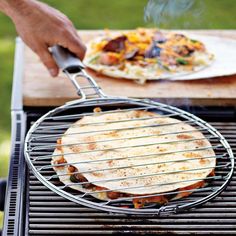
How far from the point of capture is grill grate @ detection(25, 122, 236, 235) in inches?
84.2

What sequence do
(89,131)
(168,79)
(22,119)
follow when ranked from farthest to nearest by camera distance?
1. (168,79)
2. (22,119)
3. (89,131)

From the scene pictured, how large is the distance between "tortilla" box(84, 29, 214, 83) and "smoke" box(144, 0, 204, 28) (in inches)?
5.4

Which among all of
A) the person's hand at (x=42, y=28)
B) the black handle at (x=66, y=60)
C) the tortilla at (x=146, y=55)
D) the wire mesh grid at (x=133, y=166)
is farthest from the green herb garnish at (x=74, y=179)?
the tortilla at (x=146, y=55)

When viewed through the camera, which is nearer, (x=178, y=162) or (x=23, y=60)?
(x=178, y=162)

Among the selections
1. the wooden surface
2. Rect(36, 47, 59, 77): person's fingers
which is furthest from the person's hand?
the wooden surface

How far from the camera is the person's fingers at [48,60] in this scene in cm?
308

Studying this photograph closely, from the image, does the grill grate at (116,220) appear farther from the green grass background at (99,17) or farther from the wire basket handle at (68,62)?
the green grass background at (99,17)

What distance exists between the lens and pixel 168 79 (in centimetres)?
337

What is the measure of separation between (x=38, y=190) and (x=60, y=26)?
1048 millimetres

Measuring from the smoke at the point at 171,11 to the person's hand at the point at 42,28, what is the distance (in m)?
0.60

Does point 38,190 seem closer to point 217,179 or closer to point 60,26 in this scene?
point 217,179

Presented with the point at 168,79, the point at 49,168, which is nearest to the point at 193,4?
the point at 168,79

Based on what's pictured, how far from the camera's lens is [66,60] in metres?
3.07

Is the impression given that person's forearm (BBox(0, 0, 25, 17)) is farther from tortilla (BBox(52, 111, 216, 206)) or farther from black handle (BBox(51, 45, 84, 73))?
tortilla (BBox(52, 111, 216, 206))
